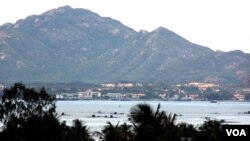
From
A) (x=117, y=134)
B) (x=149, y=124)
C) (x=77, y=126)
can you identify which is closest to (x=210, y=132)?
(x=117, y=134)

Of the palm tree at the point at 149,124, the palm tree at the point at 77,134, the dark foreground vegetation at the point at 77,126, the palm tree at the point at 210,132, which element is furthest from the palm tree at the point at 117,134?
the palm tree at the point at 210,132

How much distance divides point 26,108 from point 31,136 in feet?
37.7

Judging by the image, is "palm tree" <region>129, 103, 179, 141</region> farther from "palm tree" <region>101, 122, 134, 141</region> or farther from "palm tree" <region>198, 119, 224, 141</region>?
"palm tree" <region>198, 119, 224, 141</region>

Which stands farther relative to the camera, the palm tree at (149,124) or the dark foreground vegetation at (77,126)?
the dark foreground vegetation at (77,126)

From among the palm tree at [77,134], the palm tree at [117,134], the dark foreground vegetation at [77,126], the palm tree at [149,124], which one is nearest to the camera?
the palm tree at [149,124]

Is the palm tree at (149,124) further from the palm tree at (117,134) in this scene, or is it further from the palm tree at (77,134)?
the palm tree at (77,134)

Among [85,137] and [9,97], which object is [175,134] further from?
[9,97]

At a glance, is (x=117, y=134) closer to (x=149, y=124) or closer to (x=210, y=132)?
(x=210, y=132)

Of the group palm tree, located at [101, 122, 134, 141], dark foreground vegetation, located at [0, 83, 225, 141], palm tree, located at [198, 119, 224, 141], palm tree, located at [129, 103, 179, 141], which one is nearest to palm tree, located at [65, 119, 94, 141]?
dark foreground vegetation, located at [0, 83, 225, 141]

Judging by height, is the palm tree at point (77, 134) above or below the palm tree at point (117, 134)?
below

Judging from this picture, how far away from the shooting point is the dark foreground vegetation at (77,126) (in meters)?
26.0

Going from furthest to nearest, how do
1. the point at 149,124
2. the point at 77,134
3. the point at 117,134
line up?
the point at 77,134 < the point at 117,134 < the point at 149,124

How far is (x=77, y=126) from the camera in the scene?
45844 millimetres

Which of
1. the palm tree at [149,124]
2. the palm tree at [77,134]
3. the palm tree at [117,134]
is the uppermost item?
the palm tree at [149,124]
